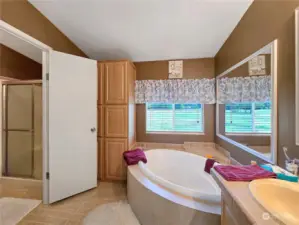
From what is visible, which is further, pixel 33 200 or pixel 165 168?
pixel 165 168

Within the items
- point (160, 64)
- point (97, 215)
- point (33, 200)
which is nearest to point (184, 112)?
point (160, 64)

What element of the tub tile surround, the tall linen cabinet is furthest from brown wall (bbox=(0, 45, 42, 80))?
the tub tile surround

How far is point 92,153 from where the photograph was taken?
243 cm

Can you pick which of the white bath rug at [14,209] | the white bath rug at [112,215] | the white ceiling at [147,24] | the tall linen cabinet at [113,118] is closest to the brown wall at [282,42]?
the white ceiling at [147,24]

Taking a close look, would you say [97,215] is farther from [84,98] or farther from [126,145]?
[84,98]

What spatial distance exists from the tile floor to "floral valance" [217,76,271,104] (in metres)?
2.18

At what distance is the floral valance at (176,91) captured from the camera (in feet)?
9.66

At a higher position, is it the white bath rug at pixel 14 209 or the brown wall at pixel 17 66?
the brown wall at pixel 17 66

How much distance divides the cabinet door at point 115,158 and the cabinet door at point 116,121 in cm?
12

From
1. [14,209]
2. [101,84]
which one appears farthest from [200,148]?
[14,209]

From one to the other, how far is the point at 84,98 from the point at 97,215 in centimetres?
158

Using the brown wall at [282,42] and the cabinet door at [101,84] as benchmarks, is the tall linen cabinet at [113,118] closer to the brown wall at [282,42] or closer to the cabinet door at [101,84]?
the cabinet door at [101,84]

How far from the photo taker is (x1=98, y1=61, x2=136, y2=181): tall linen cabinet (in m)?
2.65

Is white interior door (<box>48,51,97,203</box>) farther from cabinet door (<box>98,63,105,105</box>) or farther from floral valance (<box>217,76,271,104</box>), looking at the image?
floral valance (<box>217,76,271,104</box>)
